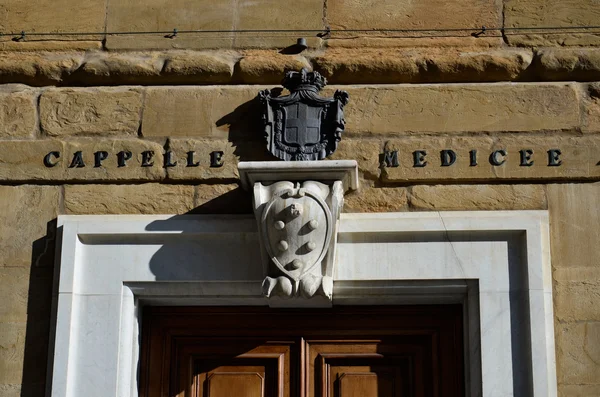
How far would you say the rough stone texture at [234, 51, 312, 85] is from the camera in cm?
655

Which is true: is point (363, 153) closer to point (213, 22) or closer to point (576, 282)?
point (213, 22)

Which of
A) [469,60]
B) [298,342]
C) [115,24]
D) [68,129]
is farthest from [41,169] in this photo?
[469,60]

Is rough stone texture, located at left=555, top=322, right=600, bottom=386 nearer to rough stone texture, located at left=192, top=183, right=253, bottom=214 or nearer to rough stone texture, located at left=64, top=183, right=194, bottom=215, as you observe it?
rough stone texture, located at left=192, top=183, right=253, bottom=214

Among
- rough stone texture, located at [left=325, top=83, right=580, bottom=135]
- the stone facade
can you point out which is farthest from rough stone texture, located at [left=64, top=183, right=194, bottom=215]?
rough stone texture, located at [left=325, top=83, right=580, bottom=135]

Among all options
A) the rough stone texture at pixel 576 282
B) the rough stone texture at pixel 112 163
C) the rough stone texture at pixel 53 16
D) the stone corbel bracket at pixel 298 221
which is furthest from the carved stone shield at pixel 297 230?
the rough stone texture at pixel 53 16

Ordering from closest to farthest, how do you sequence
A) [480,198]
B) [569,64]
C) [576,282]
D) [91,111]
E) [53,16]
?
[576,282], [480,198], [569,64], [91,111], [53,16]

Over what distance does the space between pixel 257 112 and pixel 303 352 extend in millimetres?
1187

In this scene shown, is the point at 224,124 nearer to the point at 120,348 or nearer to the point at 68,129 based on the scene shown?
the point at 68,129

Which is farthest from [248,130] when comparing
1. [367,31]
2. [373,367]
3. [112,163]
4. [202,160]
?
[373,367]

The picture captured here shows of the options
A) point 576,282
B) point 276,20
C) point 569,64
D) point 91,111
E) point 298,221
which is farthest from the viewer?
point 276,20

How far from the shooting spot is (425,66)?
6.51 m

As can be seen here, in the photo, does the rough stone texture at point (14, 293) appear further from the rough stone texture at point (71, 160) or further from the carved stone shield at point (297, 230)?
the carved stone shield at point (297, 230)

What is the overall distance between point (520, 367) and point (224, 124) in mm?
1834

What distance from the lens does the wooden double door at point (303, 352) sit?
626 centimetres
